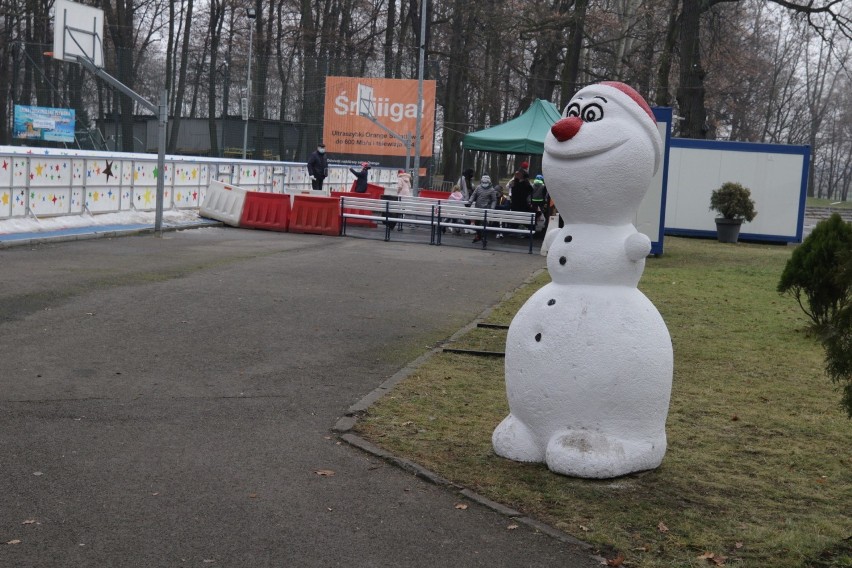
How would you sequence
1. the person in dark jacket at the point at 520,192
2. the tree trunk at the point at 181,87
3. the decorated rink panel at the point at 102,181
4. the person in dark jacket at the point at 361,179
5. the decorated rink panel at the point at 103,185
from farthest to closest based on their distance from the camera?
the tree trunk at the point at 181,87
the person in dark jacket at the point at 361,179
the person in dark jacket at the point at 520,192
the decorated rink panel at the point at 103,185
the decorated rink panel at the point at 102,181

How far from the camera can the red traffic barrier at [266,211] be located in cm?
2455

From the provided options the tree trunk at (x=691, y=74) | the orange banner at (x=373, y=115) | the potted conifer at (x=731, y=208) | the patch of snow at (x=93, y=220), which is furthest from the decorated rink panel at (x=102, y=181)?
the potted conifer at (x=731, y=208)

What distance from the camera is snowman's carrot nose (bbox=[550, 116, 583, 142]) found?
6.50m

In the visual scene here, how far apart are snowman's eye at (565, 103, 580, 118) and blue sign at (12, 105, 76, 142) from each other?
→ 33.4 metres

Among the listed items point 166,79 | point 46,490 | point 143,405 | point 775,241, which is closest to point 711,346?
point 143,405

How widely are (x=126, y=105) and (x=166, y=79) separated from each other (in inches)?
204

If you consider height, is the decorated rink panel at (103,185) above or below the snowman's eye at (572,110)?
below

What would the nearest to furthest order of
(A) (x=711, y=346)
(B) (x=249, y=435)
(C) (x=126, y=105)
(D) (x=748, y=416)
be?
(B) (x=249, y=435)
(D) (x=748, y=416)
(A) (x=711, y=346)
(C) (x=126, y=105)

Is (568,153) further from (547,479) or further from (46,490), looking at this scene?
(46,490)

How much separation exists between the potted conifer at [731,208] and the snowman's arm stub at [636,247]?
2189 centimetres

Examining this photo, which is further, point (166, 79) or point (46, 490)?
point (166, 79)

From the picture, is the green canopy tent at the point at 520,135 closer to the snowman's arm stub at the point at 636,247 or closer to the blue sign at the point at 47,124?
the blue sign at the point at 47,124

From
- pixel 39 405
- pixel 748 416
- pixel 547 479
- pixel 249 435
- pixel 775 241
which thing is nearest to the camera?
pixel 547 479

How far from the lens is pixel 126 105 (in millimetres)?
38062
